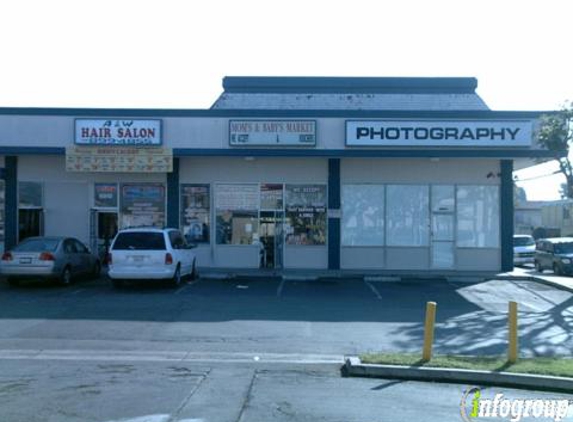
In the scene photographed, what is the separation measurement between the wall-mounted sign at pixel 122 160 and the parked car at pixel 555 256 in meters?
16.8

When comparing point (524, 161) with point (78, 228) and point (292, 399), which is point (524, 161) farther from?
point (292, 399)

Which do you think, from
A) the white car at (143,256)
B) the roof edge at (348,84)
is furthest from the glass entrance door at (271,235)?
the roof edge at (348,84)

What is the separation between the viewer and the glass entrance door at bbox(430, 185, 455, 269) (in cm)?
2467

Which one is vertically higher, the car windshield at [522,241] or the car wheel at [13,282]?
the car windshield at [522,241]

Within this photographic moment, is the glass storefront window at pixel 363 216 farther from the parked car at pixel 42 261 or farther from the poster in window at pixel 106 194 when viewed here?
the parked car at pixel 42 261

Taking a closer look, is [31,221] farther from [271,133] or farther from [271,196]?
[271,133]

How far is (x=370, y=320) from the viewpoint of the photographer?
45.2ft

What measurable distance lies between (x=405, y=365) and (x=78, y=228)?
18.5 meters

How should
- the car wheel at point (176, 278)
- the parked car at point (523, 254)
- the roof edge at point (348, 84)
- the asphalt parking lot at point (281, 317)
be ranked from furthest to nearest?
the parked car at point (523, 254) < the roof edge at point (348, 84) < the car wheel at point (176, 278) < the asphalt parking lot at point (281, 317)

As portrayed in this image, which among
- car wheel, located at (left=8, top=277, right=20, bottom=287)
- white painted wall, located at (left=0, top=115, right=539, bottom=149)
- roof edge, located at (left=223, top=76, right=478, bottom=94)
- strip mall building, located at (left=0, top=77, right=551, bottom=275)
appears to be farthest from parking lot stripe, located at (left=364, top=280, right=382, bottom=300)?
roof edge, located at (left=223, top=76, right=478, bottom=94)

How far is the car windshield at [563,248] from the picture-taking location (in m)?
28.5

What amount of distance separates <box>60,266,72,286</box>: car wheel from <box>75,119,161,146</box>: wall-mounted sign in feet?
18.4

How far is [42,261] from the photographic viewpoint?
18.4m

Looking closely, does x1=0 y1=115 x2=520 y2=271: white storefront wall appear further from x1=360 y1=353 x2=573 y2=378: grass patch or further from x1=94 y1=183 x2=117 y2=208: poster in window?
x1=360 y1=353 x2=573 y2=378: grass patch
